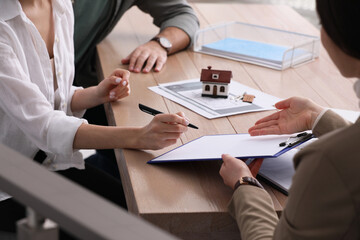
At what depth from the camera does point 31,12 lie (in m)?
1.58

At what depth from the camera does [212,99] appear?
64.7 inches

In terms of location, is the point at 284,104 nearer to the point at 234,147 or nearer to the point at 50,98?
the point at 234,147

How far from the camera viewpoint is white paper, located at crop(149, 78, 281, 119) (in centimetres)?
157

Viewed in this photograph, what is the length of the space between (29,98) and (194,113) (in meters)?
0.45

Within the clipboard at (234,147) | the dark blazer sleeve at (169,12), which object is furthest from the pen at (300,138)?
the dark blazer sleeve at (169,12)

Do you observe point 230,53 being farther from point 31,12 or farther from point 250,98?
point 31,12

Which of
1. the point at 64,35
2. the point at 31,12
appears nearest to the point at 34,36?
the point at 31,12

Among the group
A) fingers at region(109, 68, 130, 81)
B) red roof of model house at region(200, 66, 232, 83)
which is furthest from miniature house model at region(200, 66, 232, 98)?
fingers at region(109, 68, 130, 81)

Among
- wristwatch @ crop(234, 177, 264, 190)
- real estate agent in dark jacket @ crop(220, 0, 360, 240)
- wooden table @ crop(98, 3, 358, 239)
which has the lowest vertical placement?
wooden table @ crop(98, 3, 358, 239)

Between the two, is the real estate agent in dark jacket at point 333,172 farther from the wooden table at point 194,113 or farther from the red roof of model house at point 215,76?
the red roof of model house at point 215,76

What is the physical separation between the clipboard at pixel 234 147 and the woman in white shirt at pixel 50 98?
49 millimetres

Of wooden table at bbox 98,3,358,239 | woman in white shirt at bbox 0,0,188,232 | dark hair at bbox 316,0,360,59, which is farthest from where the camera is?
woman in white shirt at bbox 0,0,188,232

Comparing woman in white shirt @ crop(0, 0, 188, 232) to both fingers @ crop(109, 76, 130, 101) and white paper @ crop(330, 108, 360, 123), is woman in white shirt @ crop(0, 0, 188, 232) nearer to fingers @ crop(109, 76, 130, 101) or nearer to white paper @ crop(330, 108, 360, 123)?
fingers @ crop(109, 76, 130, 101)

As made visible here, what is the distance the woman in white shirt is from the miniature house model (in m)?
0.23
